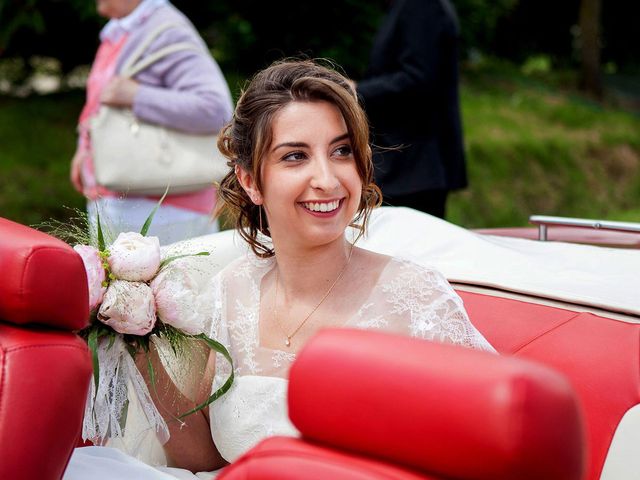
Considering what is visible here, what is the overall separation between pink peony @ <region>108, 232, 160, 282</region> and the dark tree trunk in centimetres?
1183

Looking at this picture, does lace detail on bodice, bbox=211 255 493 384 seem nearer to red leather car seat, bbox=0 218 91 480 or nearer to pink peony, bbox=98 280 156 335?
pink peony, bbox=98 280 156 335

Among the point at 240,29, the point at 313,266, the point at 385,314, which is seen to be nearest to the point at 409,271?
the point at 385,314

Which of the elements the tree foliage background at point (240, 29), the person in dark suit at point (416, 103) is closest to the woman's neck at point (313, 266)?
the person in dark suit at point (416, 103)

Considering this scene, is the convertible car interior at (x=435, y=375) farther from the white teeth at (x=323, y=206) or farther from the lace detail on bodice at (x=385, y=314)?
the white teeth at (x=323, y=206)

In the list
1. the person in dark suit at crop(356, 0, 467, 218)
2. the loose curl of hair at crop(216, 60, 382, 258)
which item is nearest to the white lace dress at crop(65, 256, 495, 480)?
the loose curl of hair at crop(216, 60, 382, 258)

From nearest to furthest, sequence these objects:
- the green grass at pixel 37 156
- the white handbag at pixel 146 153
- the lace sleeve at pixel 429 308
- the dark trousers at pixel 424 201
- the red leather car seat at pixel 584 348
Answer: the red leather car seat at pixel 584 348, the lace sleeve at pixel 429 308, the white handbag at pixel 146 153, the dark trousers at pixel 424 201, the green grass at pixel 37 156

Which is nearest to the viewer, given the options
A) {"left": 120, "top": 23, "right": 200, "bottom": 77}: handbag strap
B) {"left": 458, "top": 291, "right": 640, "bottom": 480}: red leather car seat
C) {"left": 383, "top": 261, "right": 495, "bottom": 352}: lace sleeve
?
{"left": 458, "top": 291, "right": 640, "bottom": 480}: red leather car seat

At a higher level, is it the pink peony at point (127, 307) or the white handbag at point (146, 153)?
the pink peony at point (127, 307)

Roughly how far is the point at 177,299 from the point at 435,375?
1.03 meters

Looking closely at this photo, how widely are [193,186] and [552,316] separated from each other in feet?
6.15

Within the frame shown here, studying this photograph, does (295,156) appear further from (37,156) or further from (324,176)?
(37,156)

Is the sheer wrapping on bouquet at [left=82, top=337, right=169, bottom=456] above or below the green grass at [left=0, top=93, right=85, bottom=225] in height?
above

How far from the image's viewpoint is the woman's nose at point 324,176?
6.68ft

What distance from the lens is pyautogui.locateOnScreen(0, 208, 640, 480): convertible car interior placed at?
1096 millimetres
